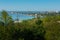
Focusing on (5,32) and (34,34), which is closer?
(5,32)

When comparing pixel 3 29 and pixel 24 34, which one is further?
pixel 24 34

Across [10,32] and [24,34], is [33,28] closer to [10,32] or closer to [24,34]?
[24,34]

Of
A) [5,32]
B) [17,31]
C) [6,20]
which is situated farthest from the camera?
[6,20]

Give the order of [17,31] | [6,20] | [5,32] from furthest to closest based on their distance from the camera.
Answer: [6,20], [17,31], [5,32]

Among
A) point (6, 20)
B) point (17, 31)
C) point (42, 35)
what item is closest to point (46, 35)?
point (42, 35)

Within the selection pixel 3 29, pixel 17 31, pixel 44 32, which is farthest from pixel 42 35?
pixel 3 29

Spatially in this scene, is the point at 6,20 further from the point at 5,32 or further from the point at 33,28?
the point at 5,32

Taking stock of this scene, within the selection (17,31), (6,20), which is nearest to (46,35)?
(17,31)

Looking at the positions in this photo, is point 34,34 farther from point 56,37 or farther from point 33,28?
point 56,37
